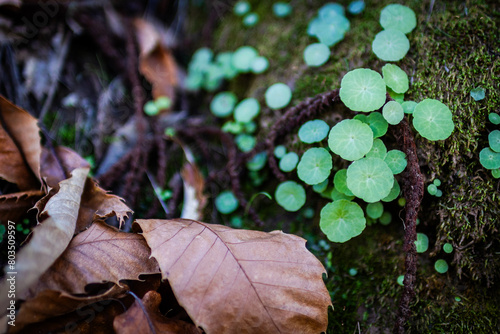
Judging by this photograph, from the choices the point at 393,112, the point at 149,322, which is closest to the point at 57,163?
the point at 149,322

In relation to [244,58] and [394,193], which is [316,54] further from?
[394,193]

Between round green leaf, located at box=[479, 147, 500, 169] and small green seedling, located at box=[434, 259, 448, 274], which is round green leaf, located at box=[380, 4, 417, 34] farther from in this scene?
small green seedling, located at box=[434, 259, 448, 274]

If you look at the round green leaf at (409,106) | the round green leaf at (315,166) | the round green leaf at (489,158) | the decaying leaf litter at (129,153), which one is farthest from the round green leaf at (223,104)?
the round green leaf at (489,158)

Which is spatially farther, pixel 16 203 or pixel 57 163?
pixel 57 163

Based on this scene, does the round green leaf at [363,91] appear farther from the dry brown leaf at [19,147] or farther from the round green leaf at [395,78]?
the dry brown leaf at [19,147]

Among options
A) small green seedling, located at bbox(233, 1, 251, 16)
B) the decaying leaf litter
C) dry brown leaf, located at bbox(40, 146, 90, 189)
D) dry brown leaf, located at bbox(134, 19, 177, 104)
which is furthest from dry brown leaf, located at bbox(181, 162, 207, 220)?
small green seedling, located at bbox(233, 1, 251, 16)

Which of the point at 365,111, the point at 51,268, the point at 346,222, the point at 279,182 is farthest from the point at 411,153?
the point at 51,268
